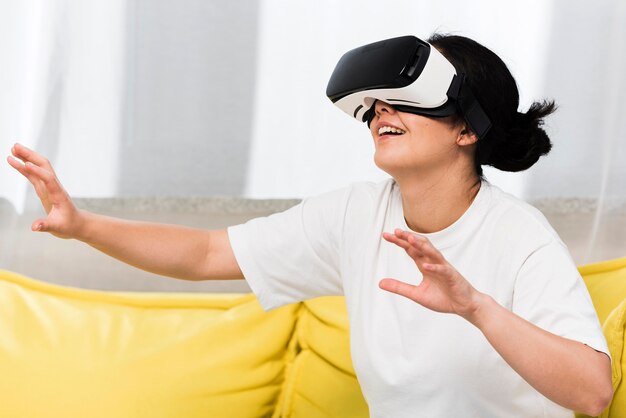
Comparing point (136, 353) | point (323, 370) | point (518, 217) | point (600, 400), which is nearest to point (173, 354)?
point (136, 353)

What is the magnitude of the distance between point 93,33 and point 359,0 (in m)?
0.60

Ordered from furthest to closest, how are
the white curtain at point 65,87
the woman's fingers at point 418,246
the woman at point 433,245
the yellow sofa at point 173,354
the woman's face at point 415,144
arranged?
the white curtain at point 65,87
the yellow sofa at point 173,354
the woman's face at point 415,144
the woman at point 433,245
the woman's fingers at point 418,246

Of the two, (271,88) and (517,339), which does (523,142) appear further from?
(271,88)

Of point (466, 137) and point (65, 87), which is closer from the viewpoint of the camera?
point (466, 137)

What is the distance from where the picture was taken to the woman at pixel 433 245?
1255 millimetres

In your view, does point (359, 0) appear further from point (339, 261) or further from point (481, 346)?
point (481, 346)

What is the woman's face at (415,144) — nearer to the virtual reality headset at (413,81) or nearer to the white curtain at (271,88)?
the virtual reality headset at (413,81)

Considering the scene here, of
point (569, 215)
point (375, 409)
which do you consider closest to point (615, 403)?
point (375, 409)

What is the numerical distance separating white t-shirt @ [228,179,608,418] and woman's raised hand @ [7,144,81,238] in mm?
315

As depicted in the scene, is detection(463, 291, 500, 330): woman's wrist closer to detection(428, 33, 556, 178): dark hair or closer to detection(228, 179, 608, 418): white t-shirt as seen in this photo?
detection(228, 179, 608, 418): white t-shirt

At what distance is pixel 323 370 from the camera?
1734 mm

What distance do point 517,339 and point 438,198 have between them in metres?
0.37

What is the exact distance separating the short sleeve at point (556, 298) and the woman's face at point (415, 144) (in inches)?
8.6

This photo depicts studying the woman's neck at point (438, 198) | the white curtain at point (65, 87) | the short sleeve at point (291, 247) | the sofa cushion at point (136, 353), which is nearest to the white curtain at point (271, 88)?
the white curtain at point (65, 87)
